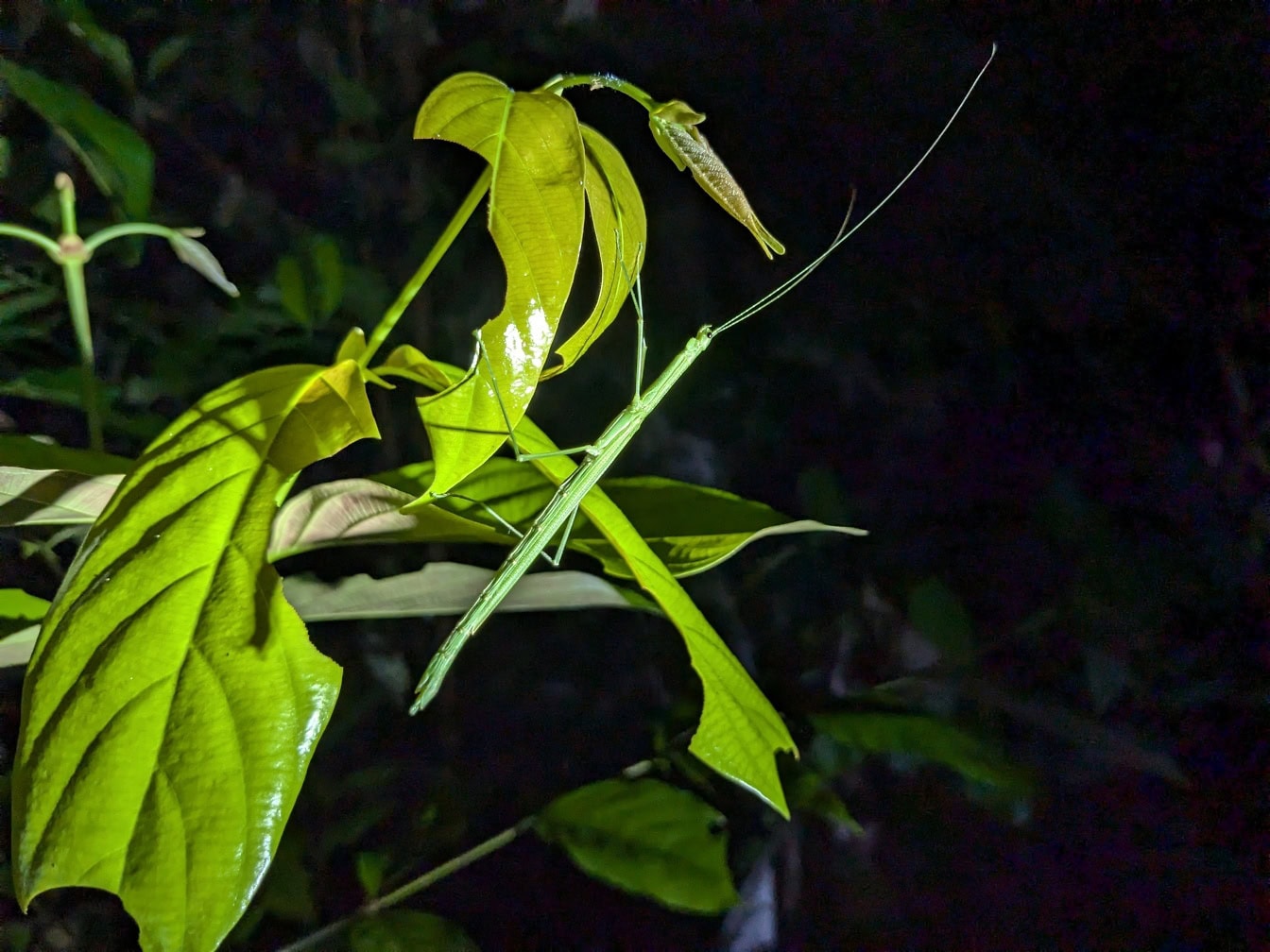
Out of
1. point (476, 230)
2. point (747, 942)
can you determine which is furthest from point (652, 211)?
point (747, 942)

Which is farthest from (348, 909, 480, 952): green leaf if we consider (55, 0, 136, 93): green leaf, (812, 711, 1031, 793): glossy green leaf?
(55, 0, 136, 93): green leaf

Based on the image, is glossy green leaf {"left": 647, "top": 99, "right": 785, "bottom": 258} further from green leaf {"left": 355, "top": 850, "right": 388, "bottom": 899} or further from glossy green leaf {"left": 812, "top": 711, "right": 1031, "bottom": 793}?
green leaf {"left": 355, "top": 850, "right": 388, "bottom": 899}

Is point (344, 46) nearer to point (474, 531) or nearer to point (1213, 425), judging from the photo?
point (474, 531)

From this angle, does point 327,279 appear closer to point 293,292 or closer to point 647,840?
point 293,292

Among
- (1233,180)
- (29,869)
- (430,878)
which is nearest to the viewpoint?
(29,869)

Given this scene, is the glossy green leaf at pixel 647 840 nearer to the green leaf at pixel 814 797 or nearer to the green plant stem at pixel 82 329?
the green leaf at pixel 814 797

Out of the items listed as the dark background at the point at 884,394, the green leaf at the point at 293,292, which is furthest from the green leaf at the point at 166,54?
the green leaf at the point at 293,292
